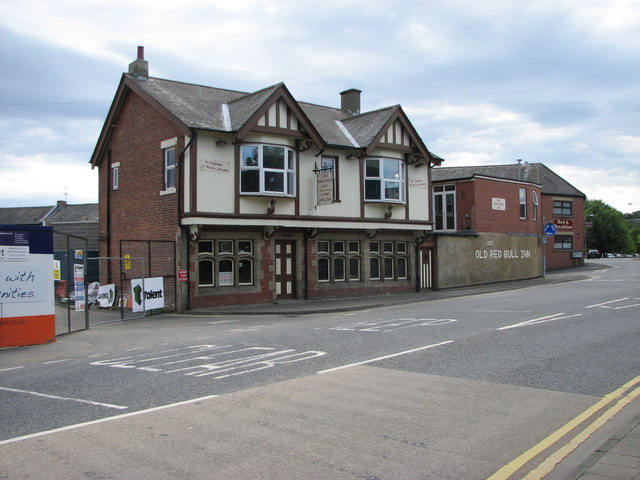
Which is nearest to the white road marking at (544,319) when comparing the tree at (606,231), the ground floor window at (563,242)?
the ground floor window at (563,242)

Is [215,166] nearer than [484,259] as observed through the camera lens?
Yes

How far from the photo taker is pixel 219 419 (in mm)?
6578

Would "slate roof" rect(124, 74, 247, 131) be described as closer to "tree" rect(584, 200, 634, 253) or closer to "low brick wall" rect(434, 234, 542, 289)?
"low brick wall" rect(434, 234, 542, 289)

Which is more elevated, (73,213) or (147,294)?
(73,213)

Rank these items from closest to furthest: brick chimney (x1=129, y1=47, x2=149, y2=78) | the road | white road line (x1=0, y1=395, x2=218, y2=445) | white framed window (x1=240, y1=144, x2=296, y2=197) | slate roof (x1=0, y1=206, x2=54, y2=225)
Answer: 1. the road
2. white road line (x1=0, y1=395, x2=218, y2=445)
3. white framed window (x1=240, y1=144, x2=296, y2=197)
4. brick chimney (x1=129, y1=47, x2=149, y2=78)
5. slate roof (x1=0, y1=206, x2=54, y2=225)

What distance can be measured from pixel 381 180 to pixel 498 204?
11.0 metres

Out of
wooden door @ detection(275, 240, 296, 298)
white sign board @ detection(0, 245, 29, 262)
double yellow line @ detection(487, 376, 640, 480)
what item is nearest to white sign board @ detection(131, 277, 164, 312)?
wooden door @ detection(275, 240, 296, 298)

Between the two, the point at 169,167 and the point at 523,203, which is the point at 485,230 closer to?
the point at 523,203

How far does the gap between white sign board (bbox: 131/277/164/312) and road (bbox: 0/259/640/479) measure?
5.52 meters

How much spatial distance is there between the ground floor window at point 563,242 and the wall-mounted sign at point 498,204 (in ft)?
48.7

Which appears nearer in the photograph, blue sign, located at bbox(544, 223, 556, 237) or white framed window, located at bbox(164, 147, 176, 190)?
white framed window, located at bbox(164, 147, 176, 190)

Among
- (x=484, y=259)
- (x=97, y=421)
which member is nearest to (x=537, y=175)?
(x=484, y=259)

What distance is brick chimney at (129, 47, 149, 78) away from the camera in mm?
23609

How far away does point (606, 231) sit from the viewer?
99.6 m
